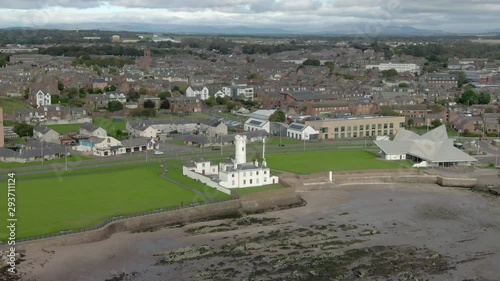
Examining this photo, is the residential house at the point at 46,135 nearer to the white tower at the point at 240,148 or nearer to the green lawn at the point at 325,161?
the green lawn at the point at 325,161

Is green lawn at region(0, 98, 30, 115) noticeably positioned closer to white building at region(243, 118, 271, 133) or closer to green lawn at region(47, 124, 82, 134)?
green lawn at region(47, 124, 82, 134)

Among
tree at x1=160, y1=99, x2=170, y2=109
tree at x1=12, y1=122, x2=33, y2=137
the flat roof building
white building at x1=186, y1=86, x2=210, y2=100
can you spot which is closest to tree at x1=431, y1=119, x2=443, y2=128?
the flat roof building

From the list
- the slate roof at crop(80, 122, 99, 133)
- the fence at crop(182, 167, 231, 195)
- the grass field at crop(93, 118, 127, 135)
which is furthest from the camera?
the grass field at crop(93, 118, 127, 135)

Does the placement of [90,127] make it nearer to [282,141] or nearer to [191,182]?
[282,141]

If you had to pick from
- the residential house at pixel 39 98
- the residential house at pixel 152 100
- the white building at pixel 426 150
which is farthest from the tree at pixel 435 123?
the residential house at pixel 39 98

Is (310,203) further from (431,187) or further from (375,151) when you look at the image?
(375,151)
